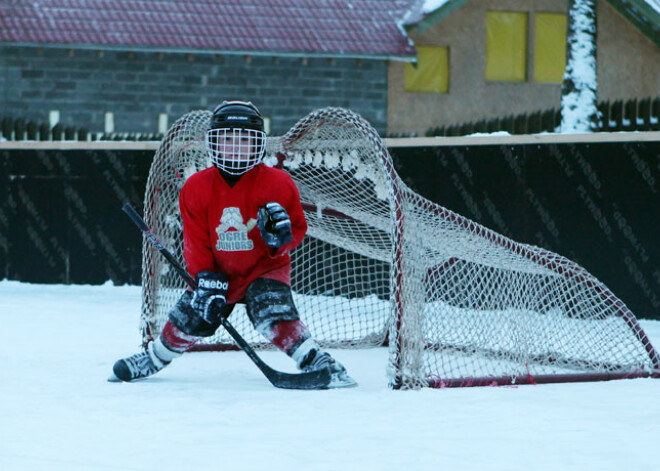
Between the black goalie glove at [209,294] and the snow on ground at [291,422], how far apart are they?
0.35 metres

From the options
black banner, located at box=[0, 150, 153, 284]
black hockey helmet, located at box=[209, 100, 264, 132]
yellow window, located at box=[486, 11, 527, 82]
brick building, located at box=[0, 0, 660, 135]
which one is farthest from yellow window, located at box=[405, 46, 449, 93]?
black hockey helmet, located at box=[209, 100, 264, 132]

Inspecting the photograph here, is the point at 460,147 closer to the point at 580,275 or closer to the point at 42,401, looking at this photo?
the point at 580,275

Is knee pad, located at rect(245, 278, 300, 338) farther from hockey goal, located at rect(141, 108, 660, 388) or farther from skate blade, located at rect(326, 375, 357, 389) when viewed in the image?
hockey goal, located at rect(141, 108, 660, 388)

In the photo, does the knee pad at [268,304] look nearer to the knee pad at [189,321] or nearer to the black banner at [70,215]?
the knee pad at [189,321]

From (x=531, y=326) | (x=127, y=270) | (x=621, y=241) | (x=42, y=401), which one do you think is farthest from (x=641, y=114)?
(x=42, y=401)

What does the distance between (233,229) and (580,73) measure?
5990 millimetres

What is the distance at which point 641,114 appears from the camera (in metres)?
8.36

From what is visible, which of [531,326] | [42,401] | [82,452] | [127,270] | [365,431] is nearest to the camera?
[82,452]

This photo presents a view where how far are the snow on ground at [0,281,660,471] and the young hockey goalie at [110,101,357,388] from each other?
20 centimetres

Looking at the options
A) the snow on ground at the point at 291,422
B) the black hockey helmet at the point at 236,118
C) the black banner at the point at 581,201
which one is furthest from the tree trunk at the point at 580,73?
the black hockey helmet at the point at 236,118

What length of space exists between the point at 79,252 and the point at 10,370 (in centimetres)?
459

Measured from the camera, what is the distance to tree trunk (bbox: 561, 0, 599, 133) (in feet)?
32.1

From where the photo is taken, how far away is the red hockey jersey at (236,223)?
518cm

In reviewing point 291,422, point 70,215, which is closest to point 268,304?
point 291,422
